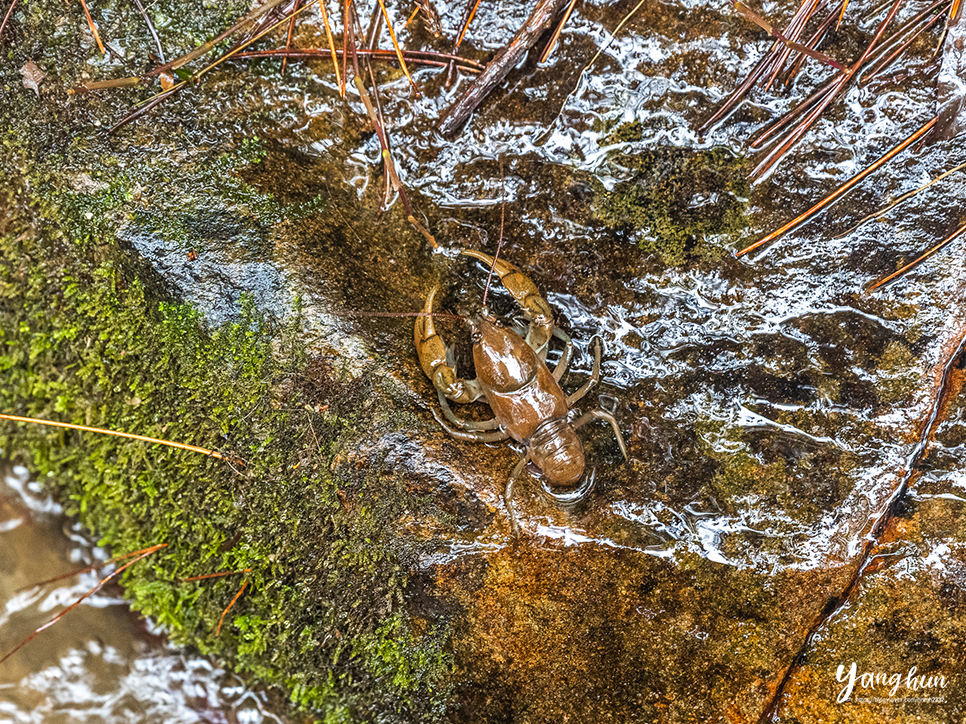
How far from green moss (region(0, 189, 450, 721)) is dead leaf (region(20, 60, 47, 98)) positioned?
2.10 ft

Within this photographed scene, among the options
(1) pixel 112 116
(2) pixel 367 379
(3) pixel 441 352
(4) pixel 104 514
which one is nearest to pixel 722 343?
(3) pixel 441 352

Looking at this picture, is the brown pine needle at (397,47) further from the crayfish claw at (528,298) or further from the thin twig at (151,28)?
the thin twig at (151,28)

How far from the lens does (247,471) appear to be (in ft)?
9.59

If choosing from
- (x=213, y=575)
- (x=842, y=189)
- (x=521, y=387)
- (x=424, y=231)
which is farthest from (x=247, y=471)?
(x=842, y=189)

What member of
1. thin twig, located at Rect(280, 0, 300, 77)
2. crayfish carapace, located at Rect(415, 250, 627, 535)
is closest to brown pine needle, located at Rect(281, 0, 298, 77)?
thin twig, located at Rect(280, 0, 300, 77)

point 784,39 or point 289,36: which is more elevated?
point 289,36

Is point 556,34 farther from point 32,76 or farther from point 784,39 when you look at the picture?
point 32,76

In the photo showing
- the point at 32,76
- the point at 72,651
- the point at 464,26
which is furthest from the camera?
the point at 72,651

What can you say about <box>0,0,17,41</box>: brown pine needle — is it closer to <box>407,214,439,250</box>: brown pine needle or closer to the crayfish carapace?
<box>407,214,439,250</box>: brown pine needle

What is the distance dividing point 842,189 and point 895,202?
27 cm

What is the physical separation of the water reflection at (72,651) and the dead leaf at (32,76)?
248 cm

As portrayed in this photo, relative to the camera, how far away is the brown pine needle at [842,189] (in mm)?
3045

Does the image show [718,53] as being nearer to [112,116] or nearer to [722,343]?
[722,343]

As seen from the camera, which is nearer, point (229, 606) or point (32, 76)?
point (32, 76)
